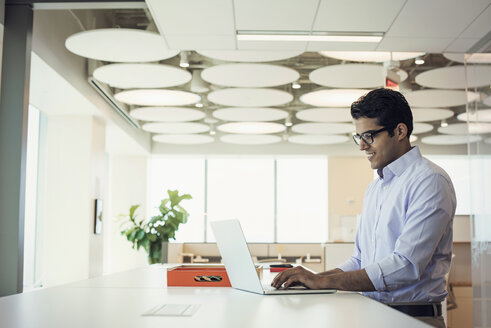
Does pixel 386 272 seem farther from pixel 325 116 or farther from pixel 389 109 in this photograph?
pixel 325 116

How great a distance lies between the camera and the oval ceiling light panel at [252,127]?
36.5 feet

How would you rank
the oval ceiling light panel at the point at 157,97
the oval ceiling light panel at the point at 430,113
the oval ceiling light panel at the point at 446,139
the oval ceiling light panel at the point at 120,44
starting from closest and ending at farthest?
1. the oval ceiling light panel at the point at 120,44
2. the oval ceiling light panel at the point at 157,97
3. the oval ceiling light panel at the point at 430,113
4. the oval ceiling light panel at the point at 446,139

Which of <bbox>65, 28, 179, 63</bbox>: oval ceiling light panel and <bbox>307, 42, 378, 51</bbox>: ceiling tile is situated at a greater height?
<bbox>65, 28, 179, 63</bbox>: oval ceiling light panel

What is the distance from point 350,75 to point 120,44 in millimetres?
2738

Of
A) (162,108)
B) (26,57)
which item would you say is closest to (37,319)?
(26,57)

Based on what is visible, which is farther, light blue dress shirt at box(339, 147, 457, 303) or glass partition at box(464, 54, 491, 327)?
glass partition at box(464, 54, 491, 327)

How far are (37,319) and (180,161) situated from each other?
47.5ft

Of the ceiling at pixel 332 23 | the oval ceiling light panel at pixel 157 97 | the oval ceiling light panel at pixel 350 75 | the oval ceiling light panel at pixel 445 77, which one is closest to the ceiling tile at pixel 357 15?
the ceiling at pixel 332 23

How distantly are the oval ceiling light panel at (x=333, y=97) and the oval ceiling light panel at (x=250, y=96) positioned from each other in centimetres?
30

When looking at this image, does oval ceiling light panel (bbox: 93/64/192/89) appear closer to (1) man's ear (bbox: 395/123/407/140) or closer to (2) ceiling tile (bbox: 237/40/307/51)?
(2) ceiling tile (bbox: 237/40/307/51)

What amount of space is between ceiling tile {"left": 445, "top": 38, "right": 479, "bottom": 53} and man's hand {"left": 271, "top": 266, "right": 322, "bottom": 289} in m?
3.46

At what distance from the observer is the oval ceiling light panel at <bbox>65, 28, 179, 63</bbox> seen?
5434 millimetres

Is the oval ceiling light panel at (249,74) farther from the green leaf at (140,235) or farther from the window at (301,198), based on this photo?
the window at (301,198)

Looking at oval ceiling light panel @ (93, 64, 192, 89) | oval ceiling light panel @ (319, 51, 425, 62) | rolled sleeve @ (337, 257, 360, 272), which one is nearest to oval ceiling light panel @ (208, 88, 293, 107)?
oval ceiling light panel @ (93, 64, 192, 89)
